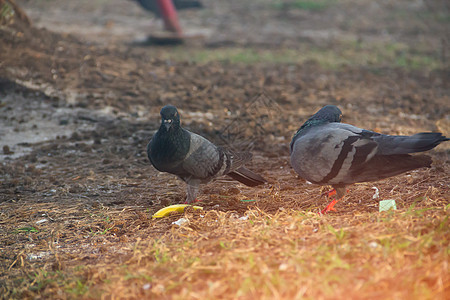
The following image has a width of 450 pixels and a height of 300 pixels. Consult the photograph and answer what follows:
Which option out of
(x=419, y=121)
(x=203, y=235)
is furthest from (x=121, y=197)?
(x=419, y=121)

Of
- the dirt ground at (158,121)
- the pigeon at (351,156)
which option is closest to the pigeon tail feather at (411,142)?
the pigeon at (351,156)

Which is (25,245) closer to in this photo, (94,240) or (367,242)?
(94,240)

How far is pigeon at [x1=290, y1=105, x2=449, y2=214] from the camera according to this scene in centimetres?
400

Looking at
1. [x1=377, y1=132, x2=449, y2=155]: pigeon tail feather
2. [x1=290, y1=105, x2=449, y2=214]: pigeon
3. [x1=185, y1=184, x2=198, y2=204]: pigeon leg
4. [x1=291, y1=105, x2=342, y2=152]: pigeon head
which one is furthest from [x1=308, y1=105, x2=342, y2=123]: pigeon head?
[x1=185, y1=184, x2=198, y2=204]: pigeon leg

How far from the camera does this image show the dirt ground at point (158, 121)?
3.56 m

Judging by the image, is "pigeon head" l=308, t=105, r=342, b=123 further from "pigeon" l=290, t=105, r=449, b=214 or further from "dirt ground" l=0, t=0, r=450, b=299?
"dirt ground" l=0, t=0, r=450, b=299

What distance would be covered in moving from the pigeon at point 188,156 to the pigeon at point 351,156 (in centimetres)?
69

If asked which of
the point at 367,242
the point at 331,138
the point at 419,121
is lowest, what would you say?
the point at 419,121

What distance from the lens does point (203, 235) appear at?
3635 mm

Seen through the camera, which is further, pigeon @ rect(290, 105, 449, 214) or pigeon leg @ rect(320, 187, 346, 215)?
pigeon leg @ rect(320, 187, 346, 215)

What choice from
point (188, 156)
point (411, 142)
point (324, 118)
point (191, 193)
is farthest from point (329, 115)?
point (191, 193)

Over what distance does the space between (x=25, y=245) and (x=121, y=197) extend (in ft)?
3.89

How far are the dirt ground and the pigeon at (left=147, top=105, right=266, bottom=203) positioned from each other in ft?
0.90

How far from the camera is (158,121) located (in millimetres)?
7250
